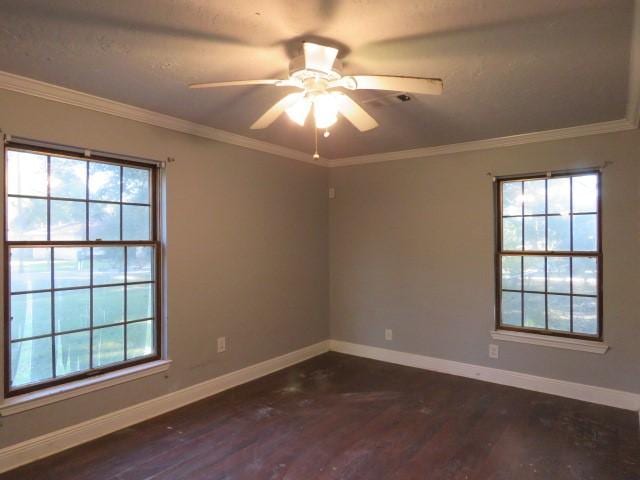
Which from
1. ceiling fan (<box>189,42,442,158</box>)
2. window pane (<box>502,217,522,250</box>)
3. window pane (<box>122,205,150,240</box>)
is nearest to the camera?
ceiling fan (<box>189,42,442,158</box>)

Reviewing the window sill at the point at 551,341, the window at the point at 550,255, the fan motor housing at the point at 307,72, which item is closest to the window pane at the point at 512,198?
the window at the point at 550,255

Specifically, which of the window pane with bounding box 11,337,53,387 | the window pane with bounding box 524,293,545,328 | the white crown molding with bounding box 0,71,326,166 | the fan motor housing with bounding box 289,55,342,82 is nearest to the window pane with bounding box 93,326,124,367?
the window pane with bounding box 11,337,53,387

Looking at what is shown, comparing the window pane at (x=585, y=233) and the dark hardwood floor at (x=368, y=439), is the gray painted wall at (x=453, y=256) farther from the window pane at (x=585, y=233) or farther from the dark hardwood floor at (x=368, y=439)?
the dark hardwood floor at (x=368, y=439)

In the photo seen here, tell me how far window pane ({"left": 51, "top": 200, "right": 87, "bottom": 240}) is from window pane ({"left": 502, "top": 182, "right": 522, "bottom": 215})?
3.52 metres

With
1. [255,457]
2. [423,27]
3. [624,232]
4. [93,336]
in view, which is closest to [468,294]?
[624,232]

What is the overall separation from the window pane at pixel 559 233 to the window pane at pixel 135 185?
Result: 3.42 metres

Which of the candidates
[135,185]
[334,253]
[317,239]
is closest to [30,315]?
[135,185]

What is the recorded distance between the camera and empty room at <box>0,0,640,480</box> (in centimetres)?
201

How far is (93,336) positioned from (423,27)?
281 cm

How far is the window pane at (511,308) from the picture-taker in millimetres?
3816

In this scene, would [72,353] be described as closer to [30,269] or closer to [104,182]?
[30,269]

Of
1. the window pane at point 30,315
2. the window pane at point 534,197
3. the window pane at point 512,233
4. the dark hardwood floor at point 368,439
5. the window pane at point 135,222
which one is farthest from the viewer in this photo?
the window pane at point 512,233

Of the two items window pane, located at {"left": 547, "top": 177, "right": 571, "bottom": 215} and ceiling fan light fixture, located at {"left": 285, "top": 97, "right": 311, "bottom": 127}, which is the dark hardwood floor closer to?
window pane, located at {"left": 547, "top": 177, "right": 571, "bottom": 215}

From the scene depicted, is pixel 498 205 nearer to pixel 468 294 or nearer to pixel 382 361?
pixel 468 294
